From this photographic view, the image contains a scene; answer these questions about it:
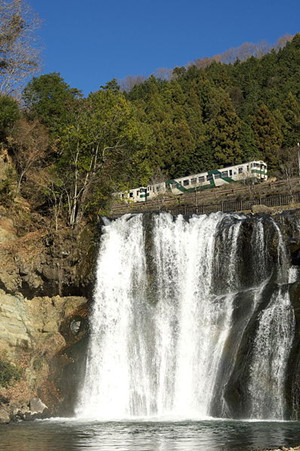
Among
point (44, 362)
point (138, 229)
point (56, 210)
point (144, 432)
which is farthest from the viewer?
point (56, 210)

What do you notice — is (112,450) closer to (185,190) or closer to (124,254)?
(124,254)

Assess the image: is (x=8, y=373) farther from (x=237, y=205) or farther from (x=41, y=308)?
(x=237, y=205)

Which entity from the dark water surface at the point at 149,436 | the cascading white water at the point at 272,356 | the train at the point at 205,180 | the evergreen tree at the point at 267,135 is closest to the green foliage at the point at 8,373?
the dark water surface at the point at 149,436

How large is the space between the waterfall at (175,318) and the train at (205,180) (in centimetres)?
3640

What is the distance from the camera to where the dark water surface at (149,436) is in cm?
1753

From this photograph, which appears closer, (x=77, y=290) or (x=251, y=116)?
(x=77, y=290)

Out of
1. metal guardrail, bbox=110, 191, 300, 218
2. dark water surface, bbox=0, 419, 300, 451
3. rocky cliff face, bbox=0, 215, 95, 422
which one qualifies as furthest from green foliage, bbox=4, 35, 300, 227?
dark water surface, bbox=0, 419, 300, 451

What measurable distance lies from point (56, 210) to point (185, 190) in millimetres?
39698

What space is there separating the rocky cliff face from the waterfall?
1380 mm

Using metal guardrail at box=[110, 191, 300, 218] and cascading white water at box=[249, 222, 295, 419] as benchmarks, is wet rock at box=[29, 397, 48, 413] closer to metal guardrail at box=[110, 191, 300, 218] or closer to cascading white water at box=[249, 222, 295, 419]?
cascading white water at box=[249, 222, 295, 419]

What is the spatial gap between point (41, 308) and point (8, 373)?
16.5 ft

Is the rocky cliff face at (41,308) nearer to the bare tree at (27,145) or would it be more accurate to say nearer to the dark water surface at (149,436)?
the dark water surface at (149,436)

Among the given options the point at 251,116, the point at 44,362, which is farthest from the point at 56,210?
the point at 251,116

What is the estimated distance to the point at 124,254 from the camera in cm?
3272
